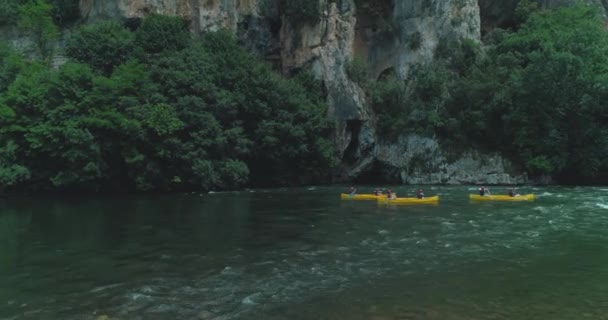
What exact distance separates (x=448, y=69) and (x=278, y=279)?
3706 centimetres

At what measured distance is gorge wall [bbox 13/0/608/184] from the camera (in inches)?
1724

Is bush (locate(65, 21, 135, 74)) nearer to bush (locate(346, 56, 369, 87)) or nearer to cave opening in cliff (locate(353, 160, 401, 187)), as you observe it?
bush (locate(346, 56, 369, 87))

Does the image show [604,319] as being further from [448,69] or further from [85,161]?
[448,69]

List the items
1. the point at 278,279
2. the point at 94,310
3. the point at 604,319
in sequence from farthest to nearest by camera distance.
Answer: the point at 278,279 < the point at 94,310 < the point at 604,319

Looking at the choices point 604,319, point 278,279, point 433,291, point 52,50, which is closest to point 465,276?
point 433,291

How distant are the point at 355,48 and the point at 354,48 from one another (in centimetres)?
25

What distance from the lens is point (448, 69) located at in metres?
46.8

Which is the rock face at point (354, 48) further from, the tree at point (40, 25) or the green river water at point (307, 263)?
the green river water at point (307, 263)

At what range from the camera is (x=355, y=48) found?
170 feet

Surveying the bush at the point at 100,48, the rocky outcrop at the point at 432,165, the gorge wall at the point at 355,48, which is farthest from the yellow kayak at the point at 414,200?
the bush at the point at 100,48

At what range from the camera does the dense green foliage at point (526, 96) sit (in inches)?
1569

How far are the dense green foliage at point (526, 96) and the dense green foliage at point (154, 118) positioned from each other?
28.9 ft

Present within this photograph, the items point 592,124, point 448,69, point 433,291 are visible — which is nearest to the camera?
point 433,291

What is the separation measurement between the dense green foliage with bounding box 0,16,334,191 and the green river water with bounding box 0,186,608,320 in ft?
28.2
